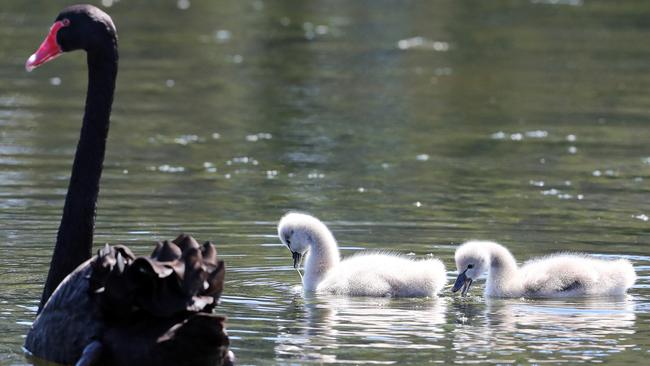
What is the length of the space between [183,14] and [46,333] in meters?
19.0

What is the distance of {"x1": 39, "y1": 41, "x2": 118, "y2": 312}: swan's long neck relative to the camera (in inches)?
254

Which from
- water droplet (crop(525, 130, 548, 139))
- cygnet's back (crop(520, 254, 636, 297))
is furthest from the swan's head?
water droplet (crop(525, 130, 548, 139))

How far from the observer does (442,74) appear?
1809 cm

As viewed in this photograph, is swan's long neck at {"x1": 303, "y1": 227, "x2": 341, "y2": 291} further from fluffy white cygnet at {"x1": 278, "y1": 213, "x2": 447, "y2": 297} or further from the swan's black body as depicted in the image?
the swan's black body

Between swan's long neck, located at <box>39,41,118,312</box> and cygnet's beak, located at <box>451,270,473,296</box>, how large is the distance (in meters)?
2.38

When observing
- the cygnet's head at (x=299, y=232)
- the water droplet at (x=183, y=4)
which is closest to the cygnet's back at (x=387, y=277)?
the cygnet's head at (x=299, y=232)

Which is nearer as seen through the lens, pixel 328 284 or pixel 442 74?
pixel 328 284

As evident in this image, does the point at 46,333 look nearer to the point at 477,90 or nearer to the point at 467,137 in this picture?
the point at 467,137

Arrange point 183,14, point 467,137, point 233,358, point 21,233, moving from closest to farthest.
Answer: point 233,358 → point 21,233 → point 467,137 → point 183,14

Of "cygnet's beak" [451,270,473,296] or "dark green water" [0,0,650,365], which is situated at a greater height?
"dark green water" [0,0,650,365]

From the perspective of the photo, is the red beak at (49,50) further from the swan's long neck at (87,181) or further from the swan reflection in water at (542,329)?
the swan reflection in water at (542,329)

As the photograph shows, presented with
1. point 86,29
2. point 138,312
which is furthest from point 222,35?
point 138,312

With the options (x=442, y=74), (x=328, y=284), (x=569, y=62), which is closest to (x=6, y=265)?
(x=328, y=284)

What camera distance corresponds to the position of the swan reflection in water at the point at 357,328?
6352mm
